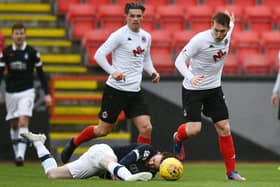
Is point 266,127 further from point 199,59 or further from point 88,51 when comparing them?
point 199,59

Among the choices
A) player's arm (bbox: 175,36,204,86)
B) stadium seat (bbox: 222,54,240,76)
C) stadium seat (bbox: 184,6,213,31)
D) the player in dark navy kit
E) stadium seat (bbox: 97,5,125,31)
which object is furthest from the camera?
stadium seat (bbox: 184,6,213,31)

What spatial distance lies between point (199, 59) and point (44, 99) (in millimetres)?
4919

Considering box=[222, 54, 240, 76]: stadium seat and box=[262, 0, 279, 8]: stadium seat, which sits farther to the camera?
box=[262, 0, 279, 8]: stadium seat

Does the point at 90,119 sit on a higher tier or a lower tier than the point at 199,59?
lower

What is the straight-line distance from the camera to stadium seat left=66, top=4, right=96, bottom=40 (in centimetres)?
1802

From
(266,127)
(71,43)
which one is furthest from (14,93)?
(266,127)

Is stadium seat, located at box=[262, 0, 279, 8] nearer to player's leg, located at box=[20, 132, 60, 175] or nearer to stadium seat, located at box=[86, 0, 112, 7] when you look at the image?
stadium seat, located at box=[86, 0, 112, 7]

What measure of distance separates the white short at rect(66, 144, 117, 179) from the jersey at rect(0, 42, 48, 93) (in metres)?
4.45

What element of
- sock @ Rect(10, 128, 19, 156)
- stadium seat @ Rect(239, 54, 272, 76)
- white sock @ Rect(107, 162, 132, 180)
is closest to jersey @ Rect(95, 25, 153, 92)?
white sock @ Rect(107, 162, 132, 180)

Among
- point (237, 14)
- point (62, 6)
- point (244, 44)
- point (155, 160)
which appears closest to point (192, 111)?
point (155, 160)

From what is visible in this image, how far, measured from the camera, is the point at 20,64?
47.7 ft

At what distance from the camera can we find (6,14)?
18.9 metres

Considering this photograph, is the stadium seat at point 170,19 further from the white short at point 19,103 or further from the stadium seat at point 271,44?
the white short at point 19,103

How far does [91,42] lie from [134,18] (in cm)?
560
